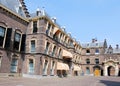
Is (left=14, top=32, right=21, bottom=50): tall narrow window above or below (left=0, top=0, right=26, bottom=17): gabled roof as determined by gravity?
below

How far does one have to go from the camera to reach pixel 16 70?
2688 centimetres

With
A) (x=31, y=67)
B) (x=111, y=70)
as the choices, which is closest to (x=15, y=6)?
(x=31, y=67)

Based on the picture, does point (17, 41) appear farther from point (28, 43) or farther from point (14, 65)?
point (14, 65)

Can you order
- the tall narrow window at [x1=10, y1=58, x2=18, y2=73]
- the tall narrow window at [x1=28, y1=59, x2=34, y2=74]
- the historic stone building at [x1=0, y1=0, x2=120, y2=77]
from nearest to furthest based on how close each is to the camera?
1. the historic stone building at [x1=0, y1=0, x2=120, y2=77]
2. the tall narrow window at [x1=10, y1=58, x2=18, y2=73]
3. the tall narrow window at [x1=28, y1=59, x2=34, y2=74]

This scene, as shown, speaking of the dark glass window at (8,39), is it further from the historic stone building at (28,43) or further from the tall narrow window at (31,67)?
the tall narrow window at (31,67)

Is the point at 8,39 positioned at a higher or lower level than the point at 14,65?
higher

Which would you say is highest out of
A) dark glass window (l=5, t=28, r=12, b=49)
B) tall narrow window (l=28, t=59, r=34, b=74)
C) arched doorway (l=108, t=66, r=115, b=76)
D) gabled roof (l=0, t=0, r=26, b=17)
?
gabled roof (l=0, t=0, r=26, b=17)

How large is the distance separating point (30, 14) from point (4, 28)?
8.99 metres

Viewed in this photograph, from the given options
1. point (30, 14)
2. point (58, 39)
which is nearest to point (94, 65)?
point (58, 39)

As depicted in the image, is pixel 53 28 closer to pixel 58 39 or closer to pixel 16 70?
pixel 58 39

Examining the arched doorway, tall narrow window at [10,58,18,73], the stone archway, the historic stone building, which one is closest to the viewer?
the historic stone building

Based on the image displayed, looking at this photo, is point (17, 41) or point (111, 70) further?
point (111, 70)

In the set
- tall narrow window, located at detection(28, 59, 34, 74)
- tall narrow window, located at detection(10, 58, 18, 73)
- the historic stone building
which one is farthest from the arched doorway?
tall narrow window, located at detection(10, 58, 18, 73)

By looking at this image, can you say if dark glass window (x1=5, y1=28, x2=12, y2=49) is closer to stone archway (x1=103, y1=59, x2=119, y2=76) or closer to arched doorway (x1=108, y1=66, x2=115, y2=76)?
stone archway (x1=103, y1=59, x2=119, y2=76)
